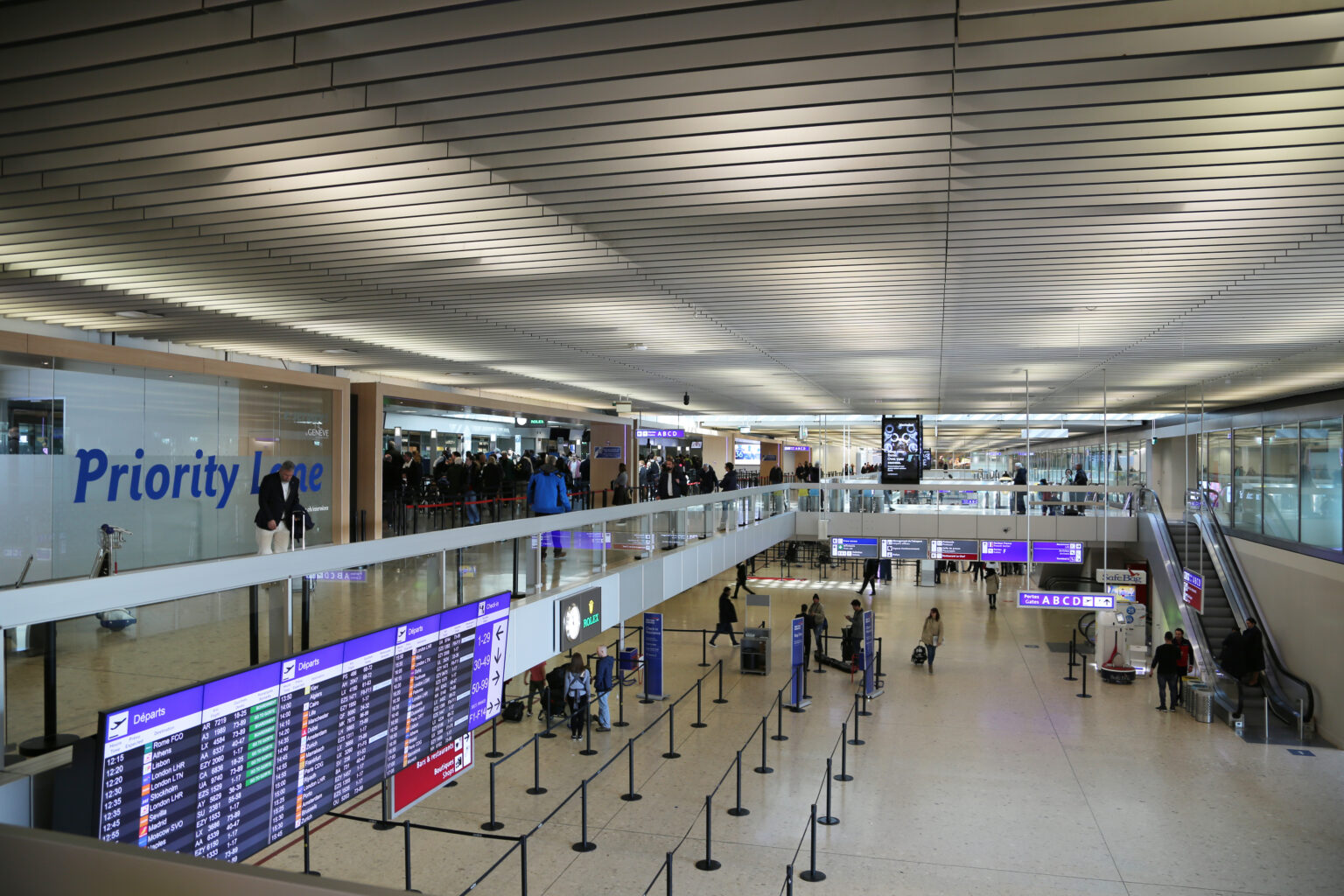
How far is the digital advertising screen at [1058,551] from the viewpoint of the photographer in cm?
2170

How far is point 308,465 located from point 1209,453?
65.3 feet

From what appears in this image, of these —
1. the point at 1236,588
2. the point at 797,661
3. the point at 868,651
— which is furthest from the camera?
the point at 1236,588

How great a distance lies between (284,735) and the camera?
3.95 meters

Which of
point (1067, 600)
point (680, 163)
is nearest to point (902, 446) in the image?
point (1067, 600)

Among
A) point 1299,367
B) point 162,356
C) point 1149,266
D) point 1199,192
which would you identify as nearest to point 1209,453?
point 1299,367

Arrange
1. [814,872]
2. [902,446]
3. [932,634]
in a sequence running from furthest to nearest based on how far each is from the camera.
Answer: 1. [902,446]
2. [932,634]
3. [814,872]

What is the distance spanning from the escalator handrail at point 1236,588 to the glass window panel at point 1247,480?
0.55 meters

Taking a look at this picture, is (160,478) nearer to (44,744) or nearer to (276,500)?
(276,500)

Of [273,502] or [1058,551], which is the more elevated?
[273,502]

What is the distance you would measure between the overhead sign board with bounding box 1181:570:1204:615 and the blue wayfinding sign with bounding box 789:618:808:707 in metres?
7.69

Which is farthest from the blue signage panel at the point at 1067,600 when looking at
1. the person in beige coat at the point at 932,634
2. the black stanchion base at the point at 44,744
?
the black stanchion base at the point at 44,744

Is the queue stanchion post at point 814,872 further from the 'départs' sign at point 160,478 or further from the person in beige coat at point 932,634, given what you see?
the person in beige coat at point 932,634

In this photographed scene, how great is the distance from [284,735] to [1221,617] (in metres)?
18.5

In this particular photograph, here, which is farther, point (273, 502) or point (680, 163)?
point (273, 502)
